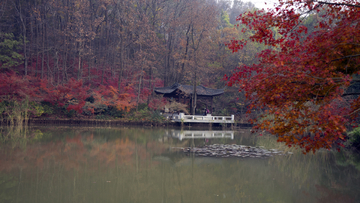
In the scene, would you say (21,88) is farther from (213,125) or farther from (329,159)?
(329,159)

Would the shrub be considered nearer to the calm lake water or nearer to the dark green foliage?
the calm lake water

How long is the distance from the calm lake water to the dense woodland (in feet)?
29.4

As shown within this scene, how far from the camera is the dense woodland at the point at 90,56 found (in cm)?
1671

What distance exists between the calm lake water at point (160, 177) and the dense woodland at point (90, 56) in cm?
897

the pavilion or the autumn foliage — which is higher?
the pavilion

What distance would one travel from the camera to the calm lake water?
437cm

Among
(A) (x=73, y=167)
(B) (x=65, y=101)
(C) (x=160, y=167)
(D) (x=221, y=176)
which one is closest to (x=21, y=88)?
(B) (x=65, y=101)

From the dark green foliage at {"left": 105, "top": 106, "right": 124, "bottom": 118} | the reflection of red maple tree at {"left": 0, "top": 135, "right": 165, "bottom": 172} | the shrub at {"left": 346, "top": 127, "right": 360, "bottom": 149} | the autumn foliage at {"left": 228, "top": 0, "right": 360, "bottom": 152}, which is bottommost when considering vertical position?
the reflection of red maple tree at {"left": 0, "top": 135, "right": 165, "bottom": 172}

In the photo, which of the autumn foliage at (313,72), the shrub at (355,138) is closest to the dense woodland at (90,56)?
the shrub at (355,138)

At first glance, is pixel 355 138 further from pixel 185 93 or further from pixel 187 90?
pixel 187 90

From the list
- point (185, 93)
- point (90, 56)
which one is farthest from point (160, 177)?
point (90, 56)

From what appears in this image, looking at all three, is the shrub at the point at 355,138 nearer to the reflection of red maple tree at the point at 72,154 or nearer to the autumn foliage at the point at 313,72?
the reflection of red maple tree at the point at 72,154

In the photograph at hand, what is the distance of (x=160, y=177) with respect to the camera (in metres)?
5.54

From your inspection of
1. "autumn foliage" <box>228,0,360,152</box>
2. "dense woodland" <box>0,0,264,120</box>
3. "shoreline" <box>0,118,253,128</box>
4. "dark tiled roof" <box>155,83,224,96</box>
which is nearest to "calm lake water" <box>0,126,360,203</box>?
"autumn foliage" <box>228,0,360,152</box>
